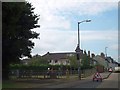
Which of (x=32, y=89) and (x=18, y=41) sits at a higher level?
(x=18, y=41)

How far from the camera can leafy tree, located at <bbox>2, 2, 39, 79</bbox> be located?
3441 centimetres

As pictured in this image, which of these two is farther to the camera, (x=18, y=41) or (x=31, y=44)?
(x=31, y=44)

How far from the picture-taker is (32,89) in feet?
99.6

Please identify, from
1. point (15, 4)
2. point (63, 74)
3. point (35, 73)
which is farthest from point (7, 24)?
point (63, 74)

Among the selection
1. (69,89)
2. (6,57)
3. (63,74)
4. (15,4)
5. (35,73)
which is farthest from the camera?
(63,74)

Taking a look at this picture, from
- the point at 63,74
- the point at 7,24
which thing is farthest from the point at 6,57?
the point at 63,74

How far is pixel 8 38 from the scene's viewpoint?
40.8 meters

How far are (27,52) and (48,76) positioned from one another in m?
11.2

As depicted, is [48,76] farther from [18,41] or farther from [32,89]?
[32,89]

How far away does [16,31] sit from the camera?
40219mm

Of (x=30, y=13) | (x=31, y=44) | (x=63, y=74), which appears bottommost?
(x=63, y=74)

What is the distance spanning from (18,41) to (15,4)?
353 inches

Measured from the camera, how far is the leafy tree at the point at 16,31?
3441 centimetres

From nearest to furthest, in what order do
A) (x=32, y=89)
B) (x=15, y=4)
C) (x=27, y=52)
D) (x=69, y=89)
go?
(x=32, y=89)
(x=69, y=89)
(x=15, y=4)
(x=27, y=52)
